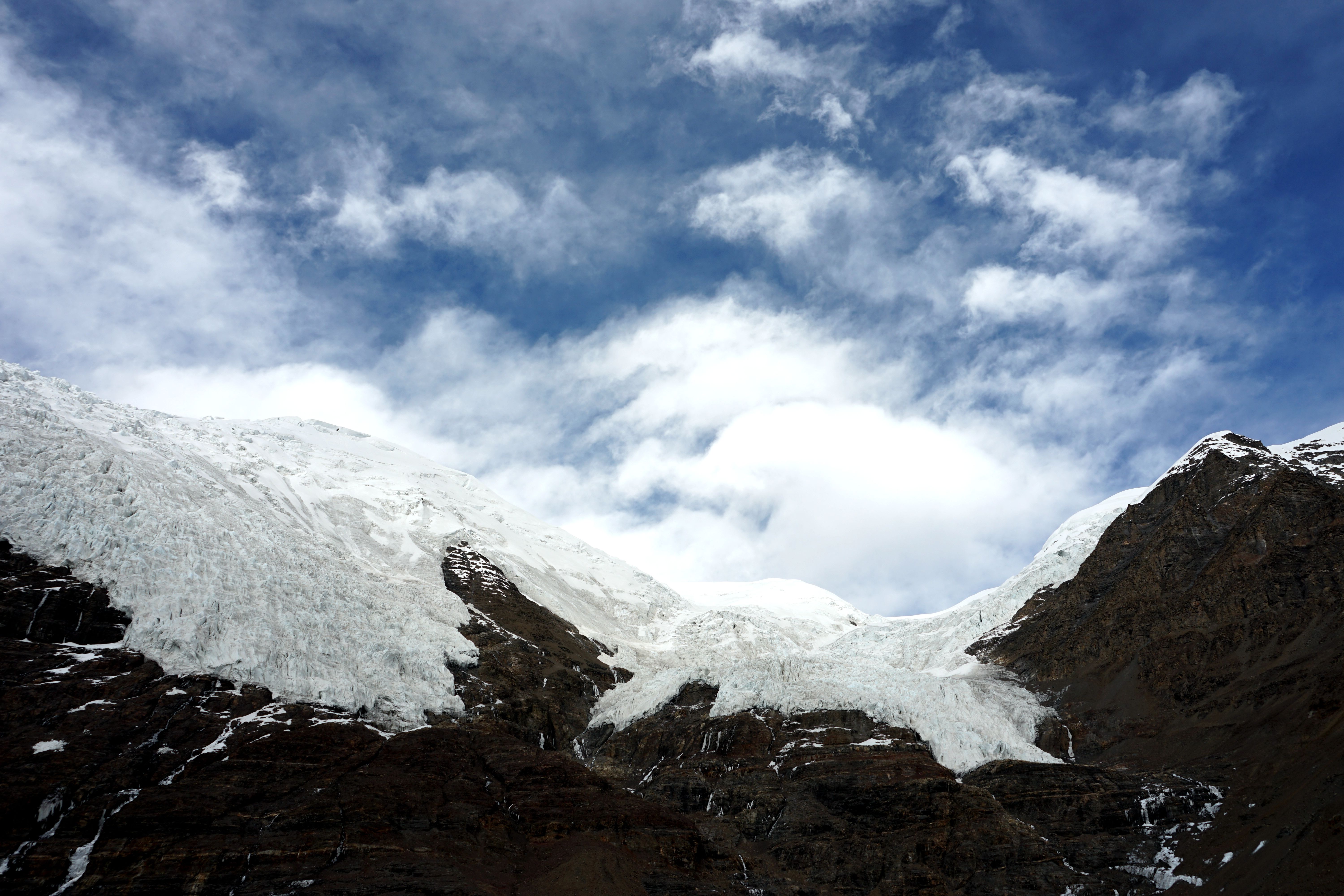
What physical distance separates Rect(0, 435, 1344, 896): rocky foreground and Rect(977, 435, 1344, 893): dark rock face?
0.34 meters

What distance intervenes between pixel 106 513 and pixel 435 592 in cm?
4610

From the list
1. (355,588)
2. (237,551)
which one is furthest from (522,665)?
(237,551)

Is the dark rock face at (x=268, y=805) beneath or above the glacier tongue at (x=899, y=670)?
beneath

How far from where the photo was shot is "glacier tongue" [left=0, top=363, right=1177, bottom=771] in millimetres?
78062

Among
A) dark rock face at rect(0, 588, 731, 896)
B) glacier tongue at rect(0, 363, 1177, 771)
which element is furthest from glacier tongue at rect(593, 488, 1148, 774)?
dark rock face at rect(0, 588, 731, 896)

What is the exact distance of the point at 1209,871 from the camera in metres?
65.8

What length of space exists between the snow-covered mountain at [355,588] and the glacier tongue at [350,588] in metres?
0.29

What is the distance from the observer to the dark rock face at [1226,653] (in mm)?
65125

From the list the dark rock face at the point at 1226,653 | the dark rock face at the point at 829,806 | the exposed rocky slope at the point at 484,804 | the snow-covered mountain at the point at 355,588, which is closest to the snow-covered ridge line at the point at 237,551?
the snow-covered mountain at the point at 355,588

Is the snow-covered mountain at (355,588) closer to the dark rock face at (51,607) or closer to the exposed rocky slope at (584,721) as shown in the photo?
the exposed rocky slope at (584,721)

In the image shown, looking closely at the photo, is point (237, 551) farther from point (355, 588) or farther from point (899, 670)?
point (899, 670)

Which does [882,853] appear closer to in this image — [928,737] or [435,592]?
[928,737]

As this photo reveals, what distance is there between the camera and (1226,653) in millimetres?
91875

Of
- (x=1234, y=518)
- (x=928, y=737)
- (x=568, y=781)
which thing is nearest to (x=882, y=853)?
(x=928, y=737)
